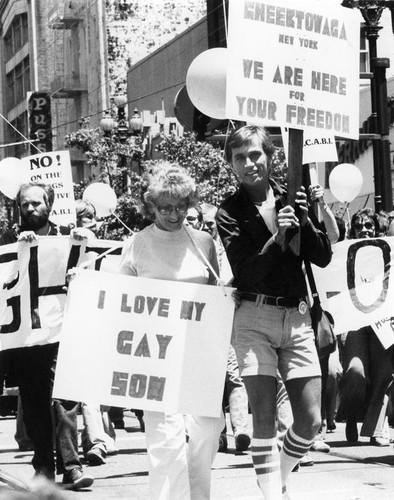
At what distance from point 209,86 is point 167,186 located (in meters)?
4.63

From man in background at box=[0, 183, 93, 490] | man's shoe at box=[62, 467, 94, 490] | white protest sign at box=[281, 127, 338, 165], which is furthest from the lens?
white protest sign at box=[281, 127, 338, 165]

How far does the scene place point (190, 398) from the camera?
6.14 m

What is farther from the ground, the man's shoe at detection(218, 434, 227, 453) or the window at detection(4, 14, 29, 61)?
the window at detection(4, 14, 29, 61)

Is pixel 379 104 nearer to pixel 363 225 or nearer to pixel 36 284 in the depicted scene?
pixel 363 225

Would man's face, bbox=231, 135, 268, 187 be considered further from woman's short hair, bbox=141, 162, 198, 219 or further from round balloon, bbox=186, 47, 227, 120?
round balloon, bbox=186, 47, 227, 120

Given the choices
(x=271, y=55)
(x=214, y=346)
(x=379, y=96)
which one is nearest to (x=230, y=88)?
(x=271, y=55)

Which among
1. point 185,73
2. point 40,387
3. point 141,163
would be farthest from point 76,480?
point 185,73

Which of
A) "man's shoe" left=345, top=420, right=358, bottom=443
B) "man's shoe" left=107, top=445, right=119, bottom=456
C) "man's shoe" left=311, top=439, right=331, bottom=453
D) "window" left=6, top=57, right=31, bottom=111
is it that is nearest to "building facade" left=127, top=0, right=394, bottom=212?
"man's shoe" left=345, top=420, right=358, bottom=443

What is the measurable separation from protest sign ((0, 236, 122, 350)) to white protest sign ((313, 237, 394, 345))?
71.6 inches

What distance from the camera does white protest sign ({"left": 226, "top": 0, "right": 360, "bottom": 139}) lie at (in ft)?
20.0

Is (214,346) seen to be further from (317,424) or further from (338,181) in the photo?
(338,181)

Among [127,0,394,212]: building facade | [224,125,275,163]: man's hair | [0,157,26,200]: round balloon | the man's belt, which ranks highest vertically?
[127,0,394,212]: building facade

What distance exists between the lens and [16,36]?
267 feet

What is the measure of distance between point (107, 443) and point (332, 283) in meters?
2.02
